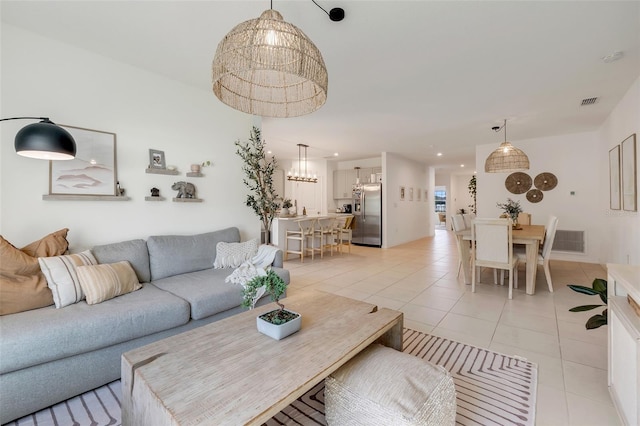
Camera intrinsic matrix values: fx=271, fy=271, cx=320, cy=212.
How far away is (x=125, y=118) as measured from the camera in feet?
Answer: 9.31

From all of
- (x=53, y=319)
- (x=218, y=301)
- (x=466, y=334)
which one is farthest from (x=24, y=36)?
(x=466, y=334)

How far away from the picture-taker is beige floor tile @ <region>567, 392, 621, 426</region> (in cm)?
149

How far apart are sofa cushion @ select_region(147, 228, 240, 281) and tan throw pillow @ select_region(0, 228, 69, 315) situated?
835 mm

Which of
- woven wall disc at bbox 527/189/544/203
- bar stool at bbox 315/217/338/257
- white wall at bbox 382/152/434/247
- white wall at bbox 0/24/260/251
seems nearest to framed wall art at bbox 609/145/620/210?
woven wall disc at bbox 527/189/544/203

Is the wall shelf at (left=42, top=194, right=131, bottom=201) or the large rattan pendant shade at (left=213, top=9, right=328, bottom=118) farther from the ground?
the large rattan pendant shade at (left=213, top=9, right=328, bottom=118)

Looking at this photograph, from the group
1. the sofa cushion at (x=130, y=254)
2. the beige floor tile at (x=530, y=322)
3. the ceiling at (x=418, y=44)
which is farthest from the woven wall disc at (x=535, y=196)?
the sofa cushion at (x=130, y=254)

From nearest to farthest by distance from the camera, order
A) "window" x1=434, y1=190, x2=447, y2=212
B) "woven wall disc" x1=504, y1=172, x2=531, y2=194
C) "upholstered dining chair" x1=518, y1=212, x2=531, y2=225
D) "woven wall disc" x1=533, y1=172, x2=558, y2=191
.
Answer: "upholstered dining chair" x1=518, y1=212, x2=531, y2=225 → "woven wall disc" x1=533, y1=172, x2=558, y2=191 → "woven wall disc" x1=504, y1=172, x2=531, y2=194 → "window" x1=434, y1=190, x2=447, y2=212

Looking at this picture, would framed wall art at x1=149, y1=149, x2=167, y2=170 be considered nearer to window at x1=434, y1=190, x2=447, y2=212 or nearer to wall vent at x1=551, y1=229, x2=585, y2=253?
wall vent at x1=551, y1=229, x2=585, y2=253

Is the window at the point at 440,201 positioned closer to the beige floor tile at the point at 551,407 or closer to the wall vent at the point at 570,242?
the wall vent at the point at 570,242

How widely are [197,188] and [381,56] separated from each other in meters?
2.61

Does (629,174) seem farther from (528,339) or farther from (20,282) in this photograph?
(20,282)

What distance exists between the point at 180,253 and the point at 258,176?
1.46m

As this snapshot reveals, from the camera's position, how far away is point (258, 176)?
3.81 metres

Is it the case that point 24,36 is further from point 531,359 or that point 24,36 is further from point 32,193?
point 531,359
